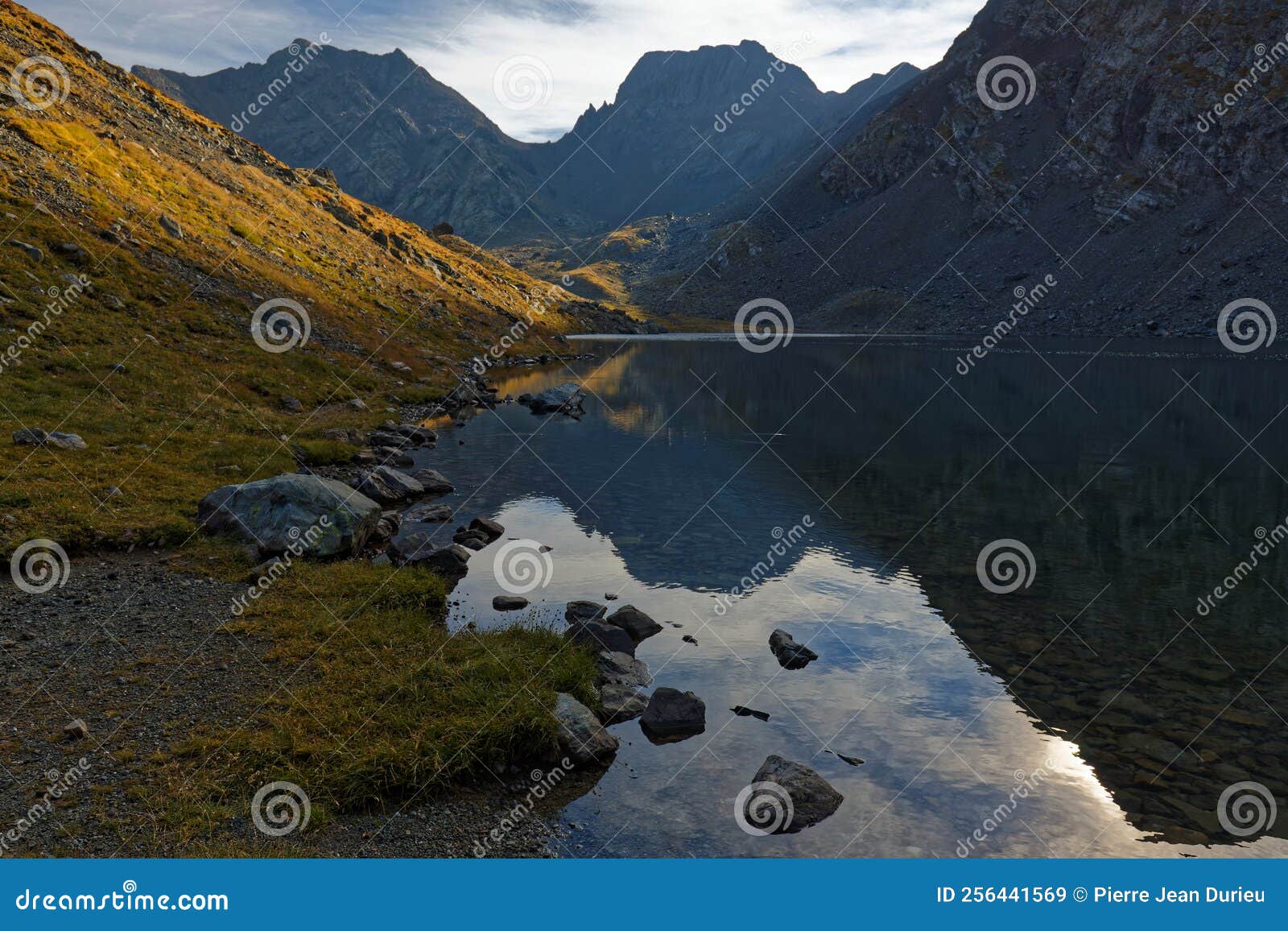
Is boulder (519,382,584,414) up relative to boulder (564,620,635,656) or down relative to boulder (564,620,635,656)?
down

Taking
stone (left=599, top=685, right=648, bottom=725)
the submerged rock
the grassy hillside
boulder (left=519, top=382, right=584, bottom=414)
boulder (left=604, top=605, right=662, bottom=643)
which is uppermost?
boulder (left=604, top=605, right=662, bottom=643)

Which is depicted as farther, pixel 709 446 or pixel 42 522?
pixel 709 446

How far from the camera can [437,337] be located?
8631 centimetres

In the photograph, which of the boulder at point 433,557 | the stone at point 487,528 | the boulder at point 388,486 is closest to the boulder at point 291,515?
the boulder at point 433,557

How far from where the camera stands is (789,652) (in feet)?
56.2

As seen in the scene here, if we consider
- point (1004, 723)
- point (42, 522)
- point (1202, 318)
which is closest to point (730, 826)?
point (1004, 723)

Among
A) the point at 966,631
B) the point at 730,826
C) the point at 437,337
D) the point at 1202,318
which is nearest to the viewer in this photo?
the point at 730,826

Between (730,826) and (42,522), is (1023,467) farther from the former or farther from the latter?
(42,522)

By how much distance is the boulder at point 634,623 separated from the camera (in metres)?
18.2

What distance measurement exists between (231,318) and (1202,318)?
160109 millimetres

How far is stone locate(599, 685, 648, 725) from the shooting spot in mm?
14242

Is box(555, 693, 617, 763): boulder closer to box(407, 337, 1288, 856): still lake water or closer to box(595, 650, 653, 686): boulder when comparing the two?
box(407, 337, 1288, 856): still lake water

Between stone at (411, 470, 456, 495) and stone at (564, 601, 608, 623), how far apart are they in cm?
1396

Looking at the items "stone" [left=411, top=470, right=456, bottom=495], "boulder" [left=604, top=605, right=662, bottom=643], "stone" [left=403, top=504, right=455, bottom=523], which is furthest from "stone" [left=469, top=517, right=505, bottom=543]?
"boulder" [left=604, top=605, right=662, bottom=643]
